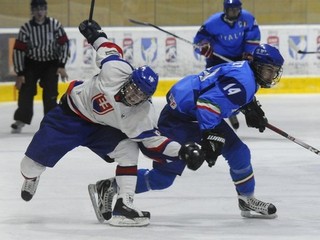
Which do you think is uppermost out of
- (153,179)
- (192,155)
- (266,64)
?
(266,64)

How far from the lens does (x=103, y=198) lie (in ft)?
17.5

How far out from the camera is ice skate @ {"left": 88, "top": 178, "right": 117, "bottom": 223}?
5.32 meters

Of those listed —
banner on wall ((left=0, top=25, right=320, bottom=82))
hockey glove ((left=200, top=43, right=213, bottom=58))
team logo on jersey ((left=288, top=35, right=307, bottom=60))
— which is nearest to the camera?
hockey glove ((left=200, top=43, right=213, bottom=58))

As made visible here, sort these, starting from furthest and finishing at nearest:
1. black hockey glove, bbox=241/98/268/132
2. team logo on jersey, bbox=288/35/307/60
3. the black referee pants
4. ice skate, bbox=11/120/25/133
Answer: team logo on jersey, bbox=288/35/307/60, the black referee pants, ice skate, bbox=11/120/25/133, black hockey glove, bbox=241/98/268/132

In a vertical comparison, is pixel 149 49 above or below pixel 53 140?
below

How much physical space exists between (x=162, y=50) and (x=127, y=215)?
6.99 meters

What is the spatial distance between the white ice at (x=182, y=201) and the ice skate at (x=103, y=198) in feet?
0.18

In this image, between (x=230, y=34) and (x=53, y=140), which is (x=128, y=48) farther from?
(x=53, y=140)

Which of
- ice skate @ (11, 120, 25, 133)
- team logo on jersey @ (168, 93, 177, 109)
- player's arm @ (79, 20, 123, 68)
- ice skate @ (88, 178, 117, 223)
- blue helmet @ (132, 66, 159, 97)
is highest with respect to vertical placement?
player's arm @ (79, 20, 123, 68)

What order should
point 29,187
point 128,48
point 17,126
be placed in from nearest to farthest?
point 29,187 → point 17,126 → point 128,48

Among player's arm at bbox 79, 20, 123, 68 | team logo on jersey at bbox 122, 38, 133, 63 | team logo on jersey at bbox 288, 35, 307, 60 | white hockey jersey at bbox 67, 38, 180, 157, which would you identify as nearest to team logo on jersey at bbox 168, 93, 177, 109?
white hockey jersey at bbox 67, 38, 180, 157

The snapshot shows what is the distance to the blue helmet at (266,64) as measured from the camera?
17.0 feet

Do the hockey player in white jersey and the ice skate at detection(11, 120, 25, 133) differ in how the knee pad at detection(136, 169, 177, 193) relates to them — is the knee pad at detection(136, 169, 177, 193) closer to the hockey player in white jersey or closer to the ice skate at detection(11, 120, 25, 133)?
the hockey player in white jersey

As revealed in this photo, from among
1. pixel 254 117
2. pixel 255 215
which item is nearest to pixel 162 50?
pixel 254 117
